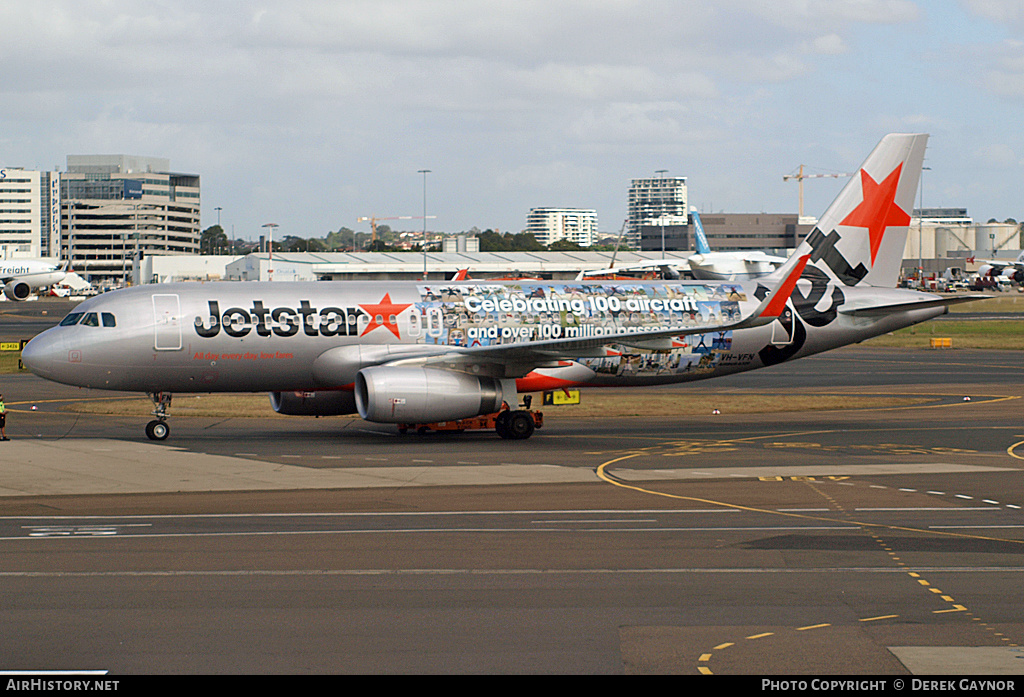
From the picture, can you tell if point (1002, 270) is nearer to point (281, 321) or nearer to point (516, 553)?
point (281, 321)

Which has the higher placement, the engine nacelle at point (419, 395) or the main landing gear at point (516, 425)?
the engine nacelle at point (419, 395)

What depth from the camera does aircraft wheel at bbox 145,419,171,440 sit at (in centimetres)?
3525

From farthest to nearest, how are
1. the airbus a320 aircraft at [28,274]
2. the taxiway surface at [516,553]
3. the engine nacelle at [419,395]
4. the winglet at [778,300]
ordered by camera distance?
the airbus a320 aircraft at [28,274] → the winglet at [778,300] → the engine nacelle at [419,395] → the taxiway surface at [516,553]

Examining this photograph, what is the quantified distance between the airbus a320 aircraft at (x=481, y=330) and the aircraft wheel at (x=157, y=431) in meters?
0.05

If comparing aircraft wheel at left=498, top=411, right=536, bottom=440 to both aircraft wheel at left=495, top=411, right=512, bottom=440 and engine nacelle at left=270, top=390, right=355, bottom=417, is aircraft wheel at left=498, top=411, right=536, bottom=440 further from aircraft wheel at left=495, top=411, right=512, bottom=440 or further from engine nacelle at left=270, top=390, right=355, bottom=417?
engine nacelle at left=270, top=390, right=355, bottom=417

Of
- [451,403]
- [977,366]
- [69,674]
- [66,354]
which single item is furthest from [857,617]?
[977,366]

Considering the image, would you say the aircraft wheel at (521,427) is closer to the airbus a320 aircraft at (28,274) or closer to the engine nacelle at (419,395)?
the engine nacelle at (419,395)

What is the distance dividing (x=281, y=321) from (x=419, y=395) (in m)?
5.44

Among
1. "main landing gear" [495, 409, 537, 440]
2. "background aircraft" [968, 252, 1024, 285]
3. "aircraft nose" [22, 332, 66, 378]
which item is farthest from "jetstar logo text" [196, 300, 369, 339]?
"background aircraft" [968, 252, 1024, 285]

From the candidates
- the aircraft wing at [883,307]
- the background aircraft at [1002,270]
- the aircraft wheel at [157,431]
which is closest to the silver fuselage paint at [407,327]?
the aircraft wing at [883,307]

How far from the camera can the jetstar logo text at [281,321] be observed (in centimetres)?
3553

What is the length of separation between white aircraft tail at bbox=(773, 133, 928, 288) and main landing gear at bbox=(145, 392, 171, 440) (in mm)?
22009

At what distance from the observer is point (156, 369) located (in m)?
35.4
